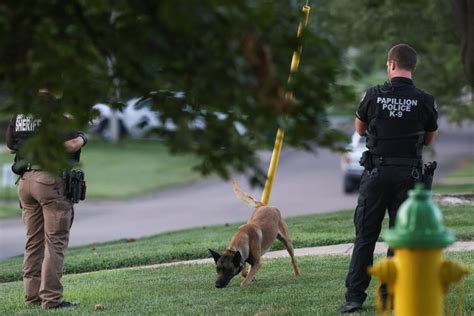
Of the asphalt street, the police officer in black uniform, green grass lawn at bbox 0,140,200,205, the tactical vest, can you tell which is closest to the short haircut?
the police officer in black uniform

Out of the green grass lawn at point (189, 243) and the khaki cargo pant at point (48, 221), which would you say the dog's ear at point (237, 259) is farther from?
the green grass lawn at point (189, 243)

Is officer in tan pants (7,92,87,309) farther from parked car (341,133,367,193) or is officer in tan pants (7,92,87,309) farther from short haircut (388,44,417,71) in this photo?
parked car (341,133,367,193)

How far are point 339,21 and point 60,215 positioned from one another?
13654 mm

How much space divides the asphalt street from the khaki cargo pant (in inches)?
248

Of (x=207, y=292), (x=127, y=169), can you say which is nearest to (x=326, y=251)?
(x=207, y=292)

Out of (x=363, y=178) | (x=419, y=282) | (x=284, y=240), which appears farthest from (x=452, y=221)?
(x=419, y=282)

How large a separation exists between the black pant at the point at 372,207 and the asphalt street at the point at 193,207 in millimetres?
6573

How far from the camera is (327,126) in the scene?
4.45m

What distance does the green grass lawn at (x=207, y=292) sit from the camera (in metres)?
8.07

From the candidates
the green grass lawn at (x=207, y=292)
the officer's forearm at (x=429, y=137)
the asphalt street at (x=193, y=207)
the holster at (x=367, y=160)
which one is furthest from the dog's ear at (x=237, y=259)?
the asphalt street at (x=193, y=207)

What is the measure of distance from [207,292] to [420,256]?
4344 mm

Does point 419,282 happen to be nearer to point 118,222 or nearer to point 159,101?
point 159,101

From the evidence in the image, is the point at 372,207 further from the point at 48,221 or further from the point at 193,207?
the point at 193,207

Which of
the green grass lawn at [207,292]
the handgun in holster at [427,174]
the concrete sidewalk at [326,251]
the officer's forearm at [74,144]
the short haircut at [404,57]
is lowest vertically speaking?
the green grass lawn at [207,292]
